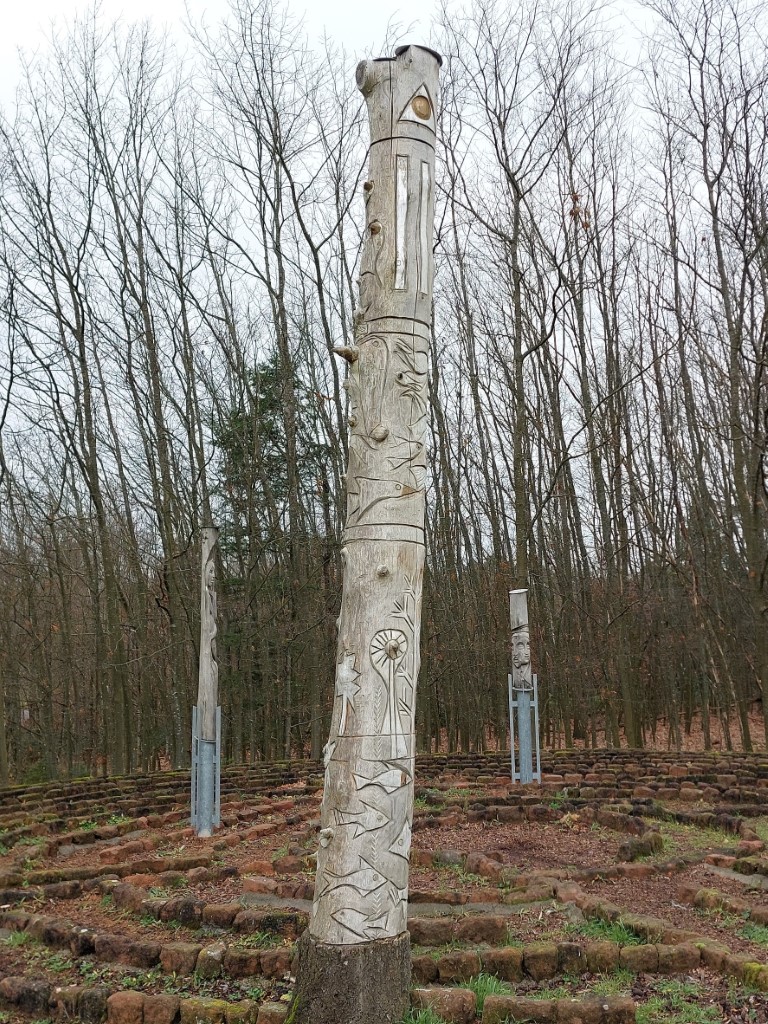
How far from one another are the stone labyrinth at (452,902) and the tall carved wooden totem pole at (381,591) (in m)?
0.34

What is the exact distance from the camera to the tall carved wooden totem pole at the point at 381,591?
3.48 meters

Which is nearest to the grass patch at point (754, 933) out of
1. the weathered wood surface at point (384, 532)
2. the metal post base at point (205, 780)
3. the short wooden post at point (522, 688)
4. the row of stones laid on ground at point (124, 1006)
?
the weathered wood surface at point (384, 532)

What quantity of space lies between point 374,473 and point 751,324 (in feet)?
42.1

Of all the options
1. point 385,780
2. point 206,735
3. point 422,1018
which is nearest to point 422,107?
point 385,780

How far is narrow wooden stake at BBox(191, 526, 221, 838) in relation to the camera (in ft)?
27.3

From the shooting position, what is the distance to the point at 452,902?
581 cm

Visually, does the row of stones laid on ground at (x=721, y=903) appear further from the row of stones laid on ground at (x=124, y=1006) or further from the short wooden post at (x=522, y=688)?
the short wooden post at (x=522, y=688)

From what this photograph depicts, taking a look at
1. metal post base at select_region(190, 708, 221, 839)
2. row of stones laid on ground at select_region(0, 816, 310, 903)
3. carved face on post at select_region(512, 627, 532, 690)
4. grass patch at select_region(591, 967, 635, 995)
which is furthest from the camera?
carved face on post at select_region(512, 627, 532, 690)

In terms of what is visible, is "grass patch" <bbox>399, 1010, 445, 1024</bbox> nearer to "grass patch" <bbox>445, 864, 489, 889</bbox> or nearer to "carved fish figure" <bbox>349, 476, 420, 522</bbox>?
"carved fish figure" <bbox>349, 476, 420, 522</bbox>

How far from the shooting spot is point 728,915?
17.8 ft

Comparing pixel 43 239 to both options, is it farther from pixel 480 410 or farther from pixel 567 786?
pixel 567 786

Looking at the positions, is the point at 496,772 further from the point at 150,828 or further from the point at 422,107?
the point at 422,107

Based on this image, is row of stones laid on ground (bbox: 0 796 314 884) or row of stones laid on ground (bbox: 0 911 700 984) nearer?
row of stones laid on ground (bbox: 0 911 700 984)

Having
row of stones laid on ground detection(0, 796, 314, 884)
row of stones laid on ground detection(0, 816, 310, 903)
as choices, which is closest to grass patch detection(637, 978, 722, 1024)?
row of stones laid on ground detection(0, 816, 310, 903)
